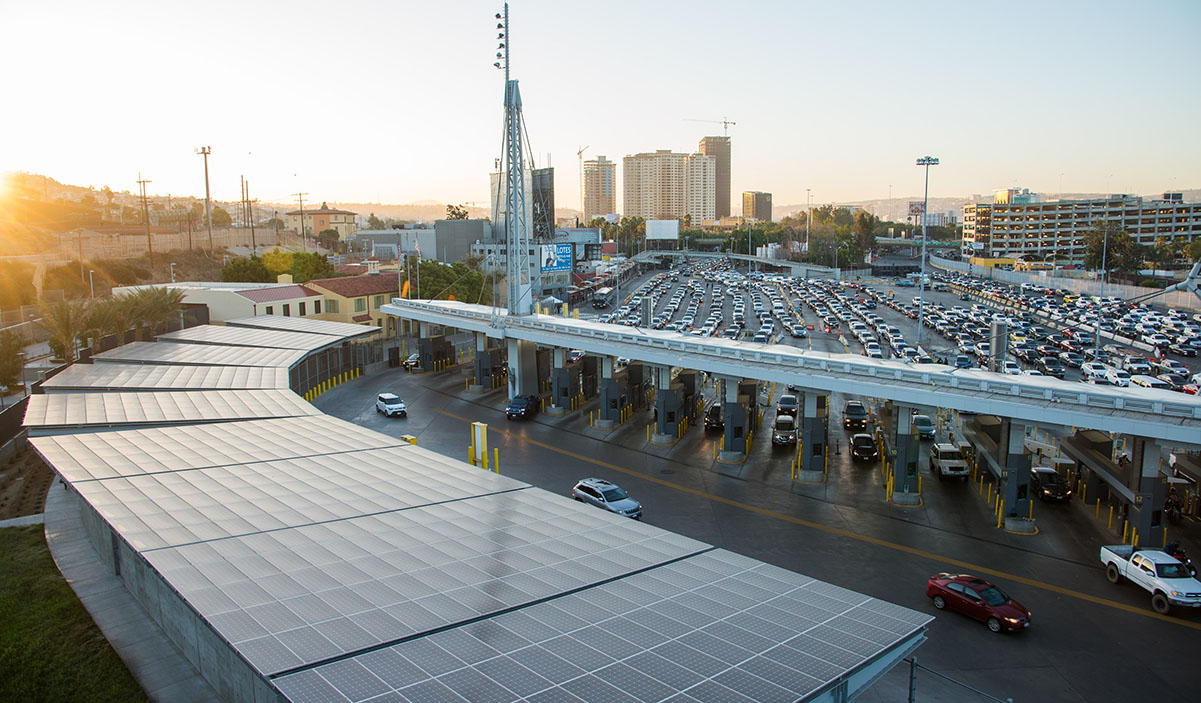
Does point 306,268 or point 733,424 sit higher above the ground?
point 306,268

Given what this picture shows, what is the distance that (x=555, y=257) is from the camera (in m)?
57.1

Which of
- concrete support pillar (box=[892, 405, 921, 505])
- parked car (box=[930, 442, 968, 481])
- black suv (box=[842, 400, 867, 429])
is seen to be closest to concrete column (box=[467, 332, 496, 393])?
black suv (box=[842, 400, 867, 429])

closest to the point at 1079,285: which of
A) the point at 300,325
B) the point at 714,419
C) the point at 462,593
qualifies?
the point at 714,419

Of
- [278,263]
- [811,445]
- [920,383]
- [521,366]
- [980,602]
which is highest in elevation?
[278,263]

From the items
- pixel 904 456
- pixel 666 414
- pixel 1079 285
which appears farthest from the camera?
pixel 1079 285

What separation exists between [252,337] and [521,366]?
16.6m

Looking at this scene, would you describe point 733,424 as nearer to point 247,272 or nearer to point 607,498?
point 607,498

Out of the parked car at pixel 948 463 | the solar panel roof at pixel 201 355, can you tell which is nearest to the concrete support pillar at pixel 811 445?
the parked car at pixel 948 463

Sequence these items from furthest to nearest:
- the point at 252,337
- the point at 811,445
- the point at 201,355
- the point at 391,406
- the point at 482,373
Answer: the point at 482,373 < the point at 252,337 < the point at 391,406 < the point at 201,355 < the point at 811,445

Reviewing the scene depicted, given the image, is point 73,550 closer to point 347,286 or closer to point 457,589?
point 457,589

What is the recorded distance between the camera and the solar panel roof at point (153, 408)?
24.7 metres

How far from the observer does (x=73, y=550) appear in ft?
65.4

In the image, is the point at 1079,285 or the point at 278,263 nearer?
the point at 278,263

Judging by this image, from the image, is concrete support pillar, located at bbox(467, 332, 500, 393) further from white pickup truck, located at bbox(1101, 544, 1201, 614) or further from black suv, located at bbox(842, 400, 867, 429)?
white pickup truck, located at bbox(1101, 544, 1201, 614)
